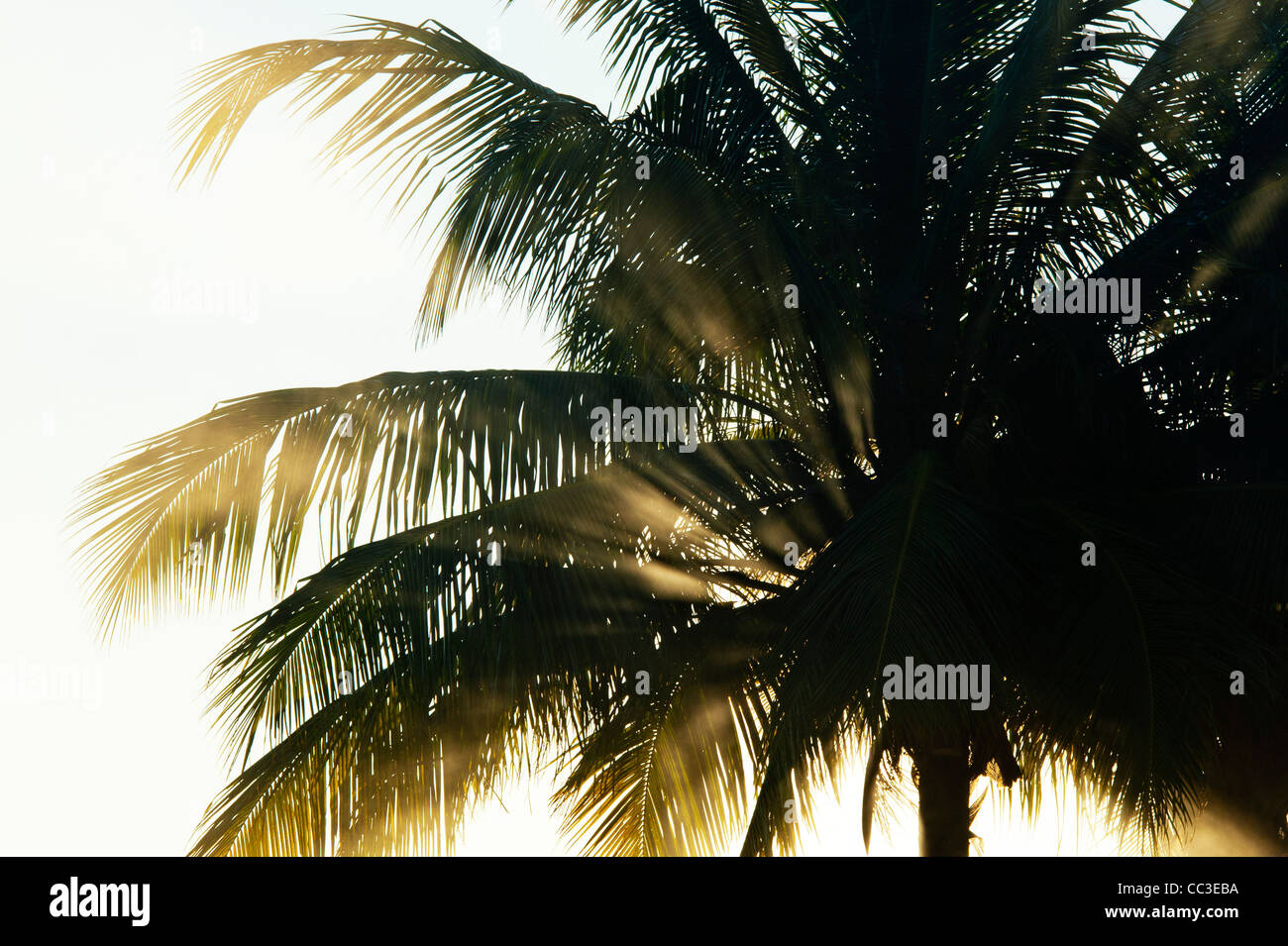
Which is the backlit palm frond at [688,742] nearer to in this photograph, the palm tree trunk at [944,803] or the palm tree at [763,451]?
the palm tree at [763,451]

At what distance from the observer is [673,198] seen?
20.4ft

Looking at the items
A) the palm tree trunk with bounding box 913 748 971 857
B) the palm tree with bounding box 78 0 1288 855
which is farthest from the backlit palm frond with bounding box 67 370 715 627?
the palm tree trunk with bounding box 913 748 971 857

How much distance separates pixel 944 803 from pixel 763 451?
2.21m

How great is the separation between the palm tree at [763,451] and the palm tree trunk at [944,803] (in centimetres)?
2

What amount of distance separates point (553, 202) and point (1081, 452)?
3202mm

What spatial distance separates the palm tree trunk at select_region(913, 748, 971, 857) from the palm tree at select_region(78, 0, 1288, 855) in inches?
0.7

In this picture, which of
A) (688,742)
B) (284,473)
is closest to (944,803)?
(688,742)

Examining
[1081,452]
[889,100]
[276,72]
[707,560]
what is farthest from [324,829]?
[889,100]

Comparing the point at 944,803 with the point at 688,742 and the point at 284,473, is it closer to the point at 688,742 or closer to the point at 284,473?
the point at 688,742

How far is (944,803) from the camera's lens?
6.40 metres

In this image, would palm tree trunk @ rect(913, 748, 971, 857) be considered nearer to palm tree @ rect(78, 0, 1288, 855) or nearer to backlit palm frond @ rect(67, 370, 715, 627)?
palm tree @ rect(78, 0, 1288, 855)

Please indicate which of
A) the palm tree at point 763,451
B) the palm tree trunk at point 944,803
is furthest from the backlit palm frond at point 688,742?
the palm tree trunk at point 944,803

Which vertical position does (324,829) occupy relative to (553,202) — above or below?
below
